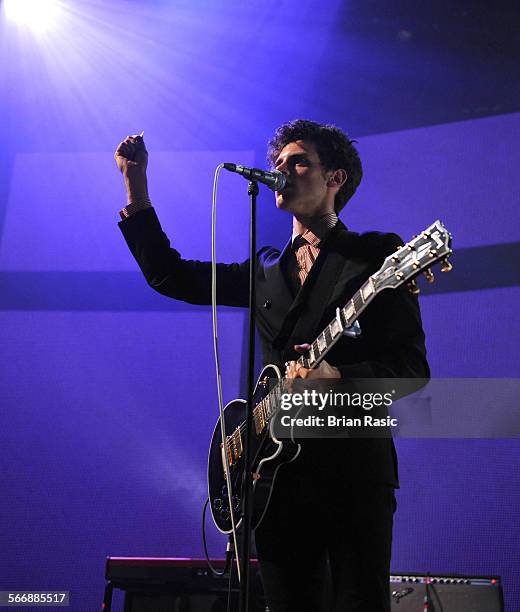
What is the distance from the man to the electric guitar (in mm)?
35

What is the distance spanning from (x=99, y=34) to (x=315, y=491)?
10.9 feet

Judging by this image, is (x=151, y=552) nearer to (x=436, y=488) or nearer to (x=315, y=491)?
(x=436, y=488)

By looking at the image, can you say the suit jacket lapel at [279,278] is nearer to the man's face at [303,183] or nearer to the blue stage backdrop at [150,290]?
the man's face at [303,183]

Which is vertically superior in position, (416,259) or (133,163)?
(133,163)

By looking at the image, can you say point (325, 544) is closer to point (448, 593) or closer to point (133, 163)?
point (448, 593)

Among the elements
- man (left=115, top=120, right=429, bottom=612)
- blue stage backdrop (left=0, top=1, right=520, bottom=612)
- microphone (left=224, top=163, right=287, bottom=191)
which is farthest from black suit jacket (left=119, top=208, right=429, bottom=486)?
blue stage backdrop (left=0, top=1, right=520, bottom=612)

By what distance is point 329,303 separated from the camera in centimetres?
180

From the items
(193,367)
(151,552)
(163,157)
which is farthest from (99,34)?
(151,552)

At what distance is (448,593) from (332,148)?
1603 mm

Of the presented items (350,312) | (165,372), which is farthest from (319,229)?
(165,372)

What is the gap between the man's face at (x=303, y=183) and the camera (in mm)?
2070

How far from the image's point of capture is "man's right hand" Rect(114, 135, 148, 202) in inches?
80.7

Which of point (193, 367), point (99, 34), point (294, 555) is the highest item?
point (99, 34)

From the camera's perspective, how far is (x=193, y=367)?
3414 millimetres
